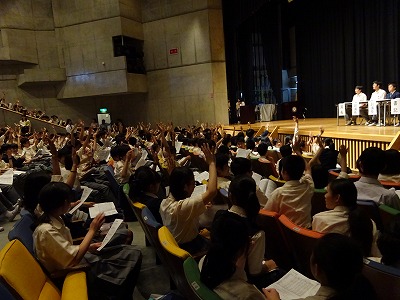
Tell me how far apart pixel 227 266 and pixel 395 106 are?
7.53 meters

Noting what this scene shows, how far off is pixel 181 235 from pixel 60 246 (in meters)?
0.75

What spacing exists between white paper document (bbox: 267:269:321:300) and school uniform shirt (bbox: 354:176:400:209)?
1.00 meters

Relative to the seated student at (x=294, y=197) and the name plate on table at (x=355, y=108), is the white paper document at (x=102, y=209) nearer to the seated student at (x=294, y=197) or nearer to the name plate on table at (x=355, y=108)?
the seated student at (x=294, y=197)

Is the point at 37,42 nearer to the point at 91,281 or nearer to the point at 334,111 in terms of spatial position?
the point at 334,111

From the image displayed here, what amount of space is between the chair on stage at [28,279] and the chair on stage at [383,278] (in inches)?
49.0

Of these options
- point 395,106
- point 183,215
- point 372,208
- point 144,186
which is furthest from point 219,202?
point 395,106

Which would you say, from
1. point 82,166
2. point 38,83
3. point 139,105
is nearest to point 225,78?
point 139,105

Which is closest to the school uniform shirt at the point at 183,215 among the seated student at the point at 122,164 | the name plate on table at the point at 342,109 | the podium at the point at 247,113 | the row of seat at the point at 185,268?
the row of seat at the point at 185,268

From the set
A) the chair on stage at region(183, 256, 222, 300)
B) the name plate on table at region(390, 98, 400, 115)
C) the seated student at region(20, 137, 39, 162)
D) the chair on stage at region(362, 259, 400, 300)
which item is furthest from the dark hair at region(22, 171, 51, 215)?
the name plate on table at region(390, 98, 400, 115)

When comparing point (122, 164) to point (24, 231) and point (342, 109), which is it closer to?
point (24, 231)

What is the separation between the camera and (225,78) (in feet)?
47.1

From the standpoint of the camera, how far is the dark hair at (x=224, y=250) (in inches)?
49.2

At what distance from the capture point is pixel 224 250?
50.4 inches

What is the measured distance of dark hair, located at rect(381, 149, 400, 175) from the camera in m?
2.90
